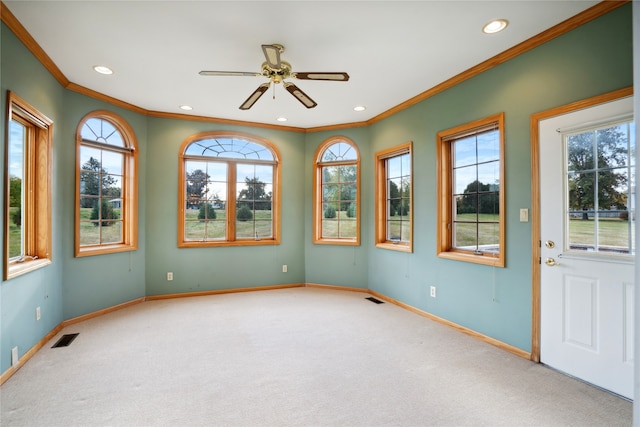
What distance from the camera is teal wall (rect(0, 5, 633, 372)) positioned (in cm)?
246

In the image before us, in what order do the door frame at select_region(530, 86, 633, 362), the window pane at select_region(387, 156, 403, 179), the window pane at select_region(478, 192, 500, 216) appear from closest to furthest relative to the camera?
1. the door frame at select_region(530, 86, 633, 362)
2. the window pane at select_region(478, 192, 500, 216)
3. the window pane at select_region(387, 156, 403, 179)

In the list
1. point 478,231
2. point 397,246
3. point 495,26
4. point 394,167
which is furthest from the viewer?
point 394,167

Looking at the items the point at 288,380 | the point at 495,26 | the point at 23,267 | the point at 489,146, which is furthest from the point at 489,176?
the point at 23,267

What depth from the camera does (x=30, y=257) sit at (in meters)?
2.91

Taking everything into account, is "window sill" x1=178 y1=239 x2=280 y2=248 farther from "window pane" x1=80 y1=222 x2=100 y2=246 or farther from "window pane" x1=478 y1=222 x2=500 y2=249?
"window pane" x1=478 y1=222 x2=500 y2=249

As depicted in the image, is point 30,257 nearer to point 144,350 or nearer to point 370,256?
point 144,350

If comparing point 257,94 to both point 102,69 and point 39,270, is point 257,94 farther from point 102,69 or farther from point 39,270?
point 39,270

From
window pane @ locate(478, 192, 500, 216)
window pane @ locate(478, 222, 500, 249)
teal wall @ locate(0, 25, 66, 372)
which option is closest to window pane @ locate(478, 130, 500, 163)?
window pane @ locate(478, 192, 500, 216)

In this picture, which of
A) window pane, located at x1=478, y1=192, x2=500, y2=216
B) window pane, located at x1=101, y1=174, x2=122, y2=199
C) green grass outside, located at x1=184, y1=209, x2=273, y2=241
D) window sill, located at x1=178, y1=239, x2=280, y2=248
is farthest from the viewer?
green grass outside, located at x1=184, y1=209, x2=273, y2=241

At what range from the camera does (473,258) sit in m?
3.26

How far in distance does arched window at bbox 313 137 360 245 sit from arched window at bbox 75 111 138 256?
8.99ft

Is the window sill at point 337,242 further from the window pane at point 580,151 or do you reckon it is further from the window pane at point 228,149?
the window pane at point 580,151

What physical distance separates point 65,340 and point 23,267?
0.94 meters

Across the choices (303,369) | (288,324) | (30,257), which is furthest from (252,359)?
(30,257)
